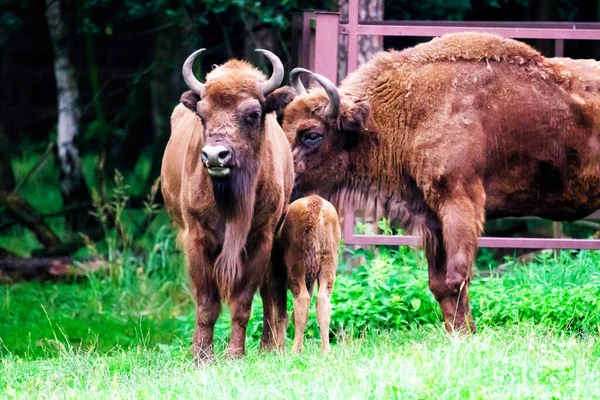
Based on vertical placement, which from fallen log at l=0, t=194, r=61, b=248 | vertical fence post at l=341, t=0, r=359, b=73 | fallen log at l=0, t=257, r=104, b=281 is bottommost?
fallen log at l=0, t=257, r=104, b=281

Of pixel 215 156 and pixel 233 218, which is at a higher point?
pixel 215 156

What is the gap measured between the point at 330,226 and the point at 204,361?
1.32 meters

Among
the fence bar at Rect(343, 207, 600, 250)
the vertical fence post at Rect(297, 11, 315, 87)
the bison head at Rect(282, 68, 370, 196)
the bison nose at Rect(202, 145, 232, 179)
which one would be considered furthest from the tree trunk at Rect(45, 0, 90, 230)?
the bison nose at Rect(202, 145, 232, 179)

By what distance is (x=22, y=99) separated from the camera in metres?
13.3

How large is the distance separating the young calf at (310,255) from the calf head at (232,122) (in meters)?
0.62

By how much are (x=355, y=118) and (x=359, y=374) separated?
2879mm

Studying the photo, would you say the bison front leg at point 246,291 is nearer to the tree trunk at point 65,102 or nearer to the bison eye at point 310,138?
the bison eye at point 310,138

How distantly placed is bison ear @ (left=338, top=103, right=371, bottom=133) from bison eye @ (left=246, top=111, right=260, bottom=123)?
91 cm

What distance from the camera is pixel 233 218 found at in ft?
22.5

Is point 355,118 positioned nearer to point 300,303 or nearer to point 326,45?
point 300,303

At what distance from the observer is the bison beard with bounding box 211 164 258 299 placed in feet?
22.1

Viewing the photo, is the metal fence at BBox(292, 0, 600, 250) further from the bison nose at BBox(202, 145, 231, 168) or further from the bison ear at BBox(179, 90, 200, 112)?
the bison nose at BBox(202, 145, 231, 168)

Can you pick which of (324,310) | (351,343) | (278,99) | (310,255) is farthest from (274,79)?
(351,343)

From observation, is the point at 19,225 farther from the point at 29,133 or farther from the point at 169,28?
the point at 169,28
